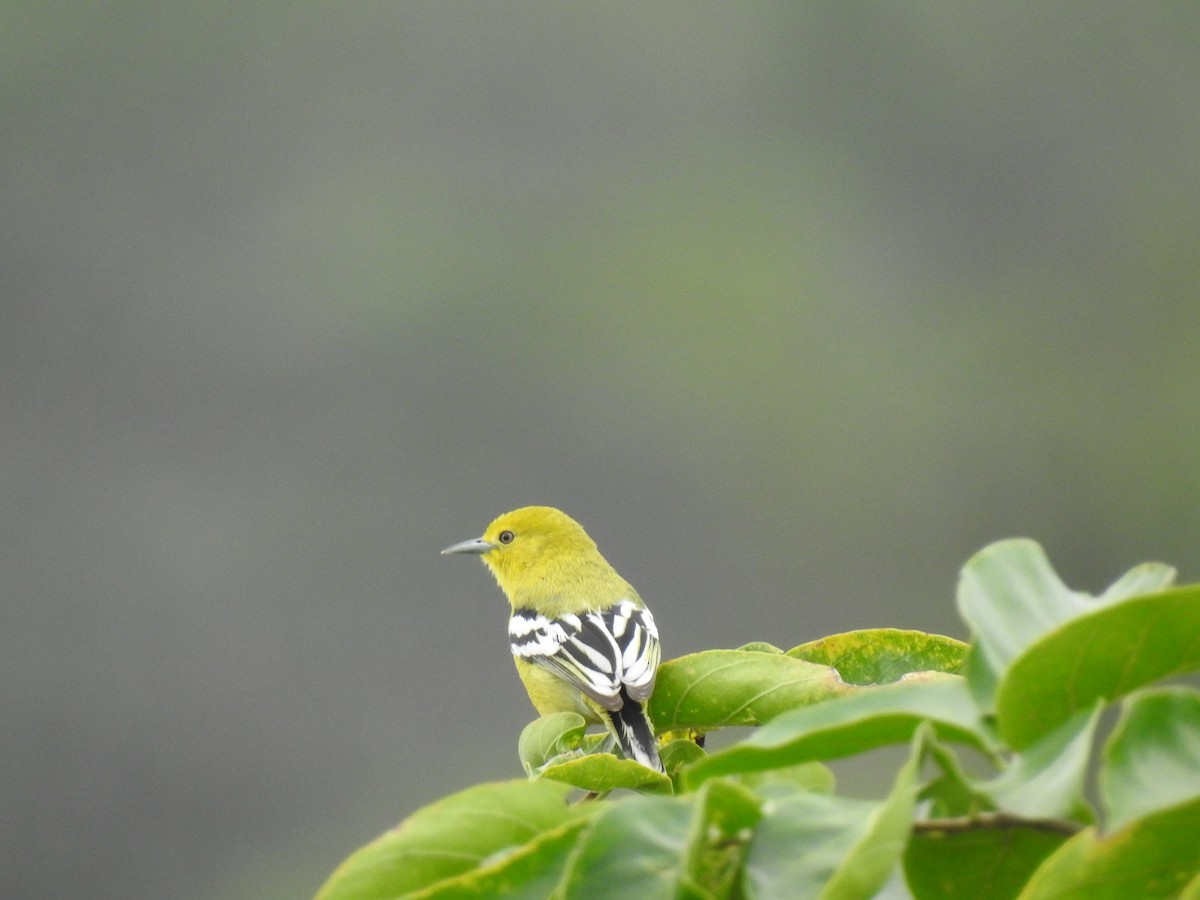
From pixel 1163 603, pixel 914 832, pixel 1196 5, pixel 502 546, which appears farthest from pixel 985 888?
pixel 1196 5

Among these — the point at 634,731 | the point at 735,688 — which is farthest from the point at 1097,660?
the point at 634,731

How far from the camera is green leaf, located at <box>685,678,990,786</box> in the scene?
2.03ft

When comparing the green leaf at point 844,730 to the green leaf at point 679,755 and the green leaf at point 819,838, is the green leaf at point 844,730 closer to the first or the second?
the green leaf at point 819,838

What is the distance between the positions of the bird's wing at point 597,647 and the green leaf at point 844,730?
1693 mm

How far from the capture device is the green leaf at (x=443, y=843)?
0.68 meters

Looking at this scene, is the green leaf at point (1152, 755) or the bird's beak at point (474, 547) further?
the bird's beak at point (474, 547)

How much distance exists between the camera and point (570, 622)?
329 centimetres

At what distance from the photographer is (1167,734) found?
0.60 metres

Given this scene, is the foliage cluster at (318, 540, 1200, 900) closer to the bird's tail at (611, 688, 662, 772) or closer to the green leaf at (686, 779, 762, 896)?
the green leaf at (686, 779, 762, 896)

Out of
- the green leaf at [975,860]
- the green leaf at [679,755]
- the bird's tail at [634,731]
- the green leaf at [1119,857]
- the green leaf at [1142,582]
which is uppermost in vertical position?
the green leaf at [1142,582]

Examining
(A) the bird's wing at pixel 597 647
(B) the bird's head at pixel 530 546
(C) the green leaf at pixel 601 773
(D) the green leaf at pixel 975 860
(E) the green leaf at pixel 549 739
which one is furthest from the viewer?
(B) the bird's head at pixel 530 546

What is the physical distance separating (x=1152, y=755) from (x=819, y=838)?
150mm

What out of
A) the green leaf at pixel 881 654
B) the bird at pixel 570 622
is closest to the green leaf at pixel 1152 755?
the green leaf at pixel 881 654

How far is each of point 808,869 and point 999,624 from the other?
0.18 meters
